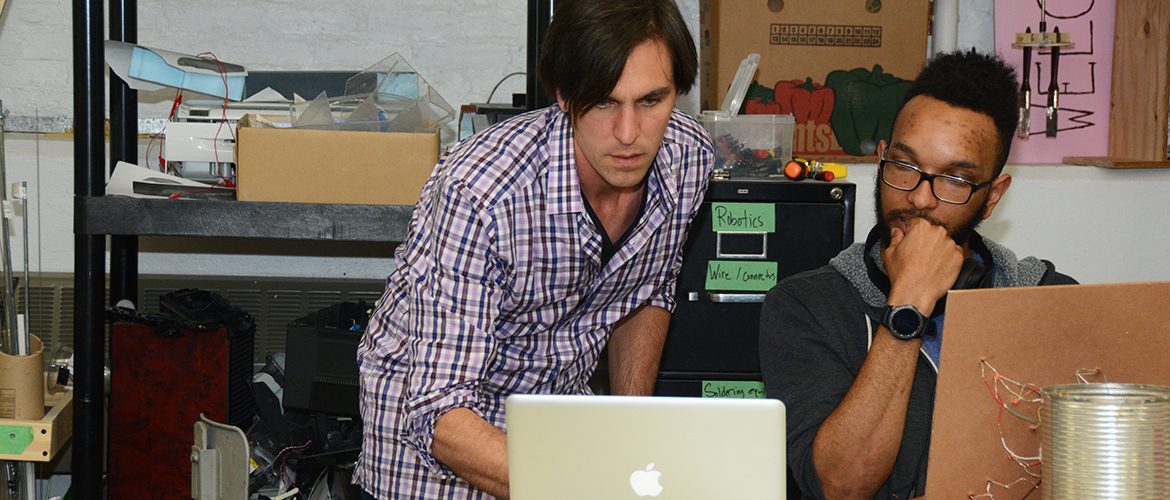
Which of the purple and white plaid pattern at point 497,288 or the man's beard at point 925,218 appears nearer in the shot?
the purple and white plaid pattern at point 497,288

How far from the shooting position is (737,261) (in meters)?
2.07

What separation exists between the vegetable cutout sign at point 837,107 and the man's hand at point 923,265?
1243 millimetres

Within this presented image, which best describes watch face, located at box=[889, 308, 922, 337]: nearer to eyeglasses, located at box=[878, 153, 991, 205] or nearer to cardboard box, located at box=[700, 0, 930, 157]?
eyeglasses, located at box=[878, 153, 991, 205]

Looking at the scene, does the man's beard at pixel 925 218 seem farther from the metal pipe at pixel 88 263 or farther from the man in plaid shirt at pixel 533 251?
the metal pipe at pixel 88 263

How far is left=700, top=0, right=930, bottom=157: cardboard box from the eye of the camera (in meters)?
2.61

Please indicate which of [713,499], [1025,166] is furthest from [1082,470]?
[1025,166]

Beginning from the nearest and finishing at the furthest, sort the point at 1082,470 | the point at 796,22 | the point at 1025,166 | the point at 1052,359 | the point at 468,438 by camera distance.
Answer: the point at 1082,470 < the point at 1052,359 < the point at 468,438 < the point at 796,22 < the point at 1025,166

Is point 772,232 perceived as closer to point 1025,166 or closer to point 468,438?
point 468,438

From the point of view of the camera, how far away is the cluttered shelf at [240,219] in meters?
2.04

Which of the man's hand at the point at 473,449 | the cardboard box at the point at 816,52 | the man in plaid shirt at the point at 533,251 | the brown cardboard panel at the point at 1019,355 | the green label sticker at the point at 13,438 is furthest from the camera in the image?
the cardboard box at the point at 816,52

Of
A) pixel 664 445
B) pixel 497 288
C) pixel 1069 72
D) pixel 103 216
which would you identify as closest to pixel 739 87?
pixel 1069 72

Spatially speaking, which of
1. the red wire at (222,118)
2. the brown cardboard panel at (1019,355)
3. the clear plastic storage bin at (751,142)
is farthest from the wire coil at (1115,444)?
the red wire at (222,118)

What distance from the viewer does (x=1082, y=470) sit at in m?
0.91

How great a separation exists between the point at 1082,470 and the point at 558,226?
2.45 feet
